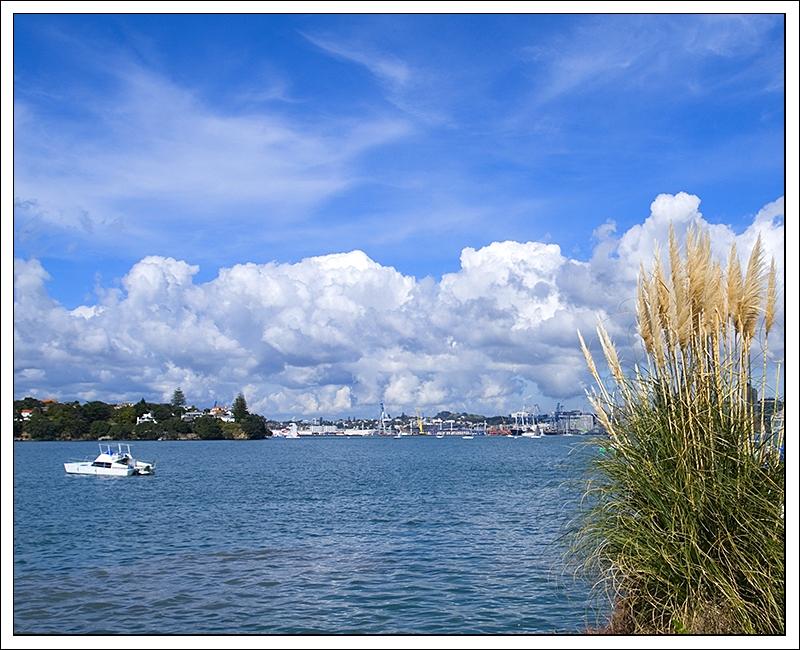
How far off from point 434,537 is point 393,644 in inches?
565

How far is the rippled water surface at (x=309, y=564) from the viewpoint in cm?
922

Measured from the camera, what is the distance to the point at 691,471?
4566 millimetres

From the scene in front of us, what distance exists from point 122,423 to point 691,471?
7252cm

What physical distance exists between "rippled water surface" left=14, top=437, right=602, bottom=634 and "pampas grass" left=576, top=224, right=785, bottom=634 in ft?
1.87

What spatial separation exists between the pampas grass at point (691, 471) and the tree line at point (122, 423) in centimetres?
2207

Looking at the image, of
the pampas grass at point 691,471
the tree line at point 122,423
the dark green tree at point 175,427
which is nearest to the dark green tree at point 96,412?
the tree line at point 122,423

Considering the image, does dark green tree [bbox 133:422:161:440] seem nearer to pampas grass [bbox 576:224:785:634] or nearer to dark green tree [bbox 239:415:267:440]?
dark green tree [bbox 239:415:267:440]

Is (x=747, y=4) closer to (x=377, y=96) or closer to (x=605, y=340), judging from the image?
(x=605, y=340)

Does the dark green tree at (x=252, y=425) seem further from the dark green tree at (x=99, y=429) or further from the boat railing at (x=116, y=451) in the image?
the dark green tree at (x=99, y=429)

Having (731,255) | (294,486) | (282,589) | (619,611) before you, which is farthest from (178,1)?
(294,486)

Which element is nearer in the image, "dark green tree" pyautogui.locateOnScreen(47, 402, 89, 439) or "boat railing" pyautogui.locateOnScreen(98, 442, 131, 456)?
"boat railing" pyautogui.locateOnScreen(98, 442, 131, 456)

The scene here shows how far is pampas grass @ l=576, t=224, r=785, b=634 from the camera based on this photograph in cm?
442

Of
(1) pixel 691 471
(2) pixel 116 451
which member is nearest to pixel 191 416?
(2) pixel 116 451

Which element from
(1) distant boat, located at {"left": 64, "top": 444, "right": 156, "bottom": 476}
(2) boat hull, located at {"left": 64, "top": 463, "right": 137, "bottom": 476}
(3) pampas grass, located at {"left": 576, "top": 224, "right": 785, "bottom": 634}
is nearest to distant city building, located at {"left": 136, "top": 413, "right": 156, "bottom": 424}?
(2) boat hull, located at {"left": 64, "top": 463, "right": 137, "bottom": 476}
